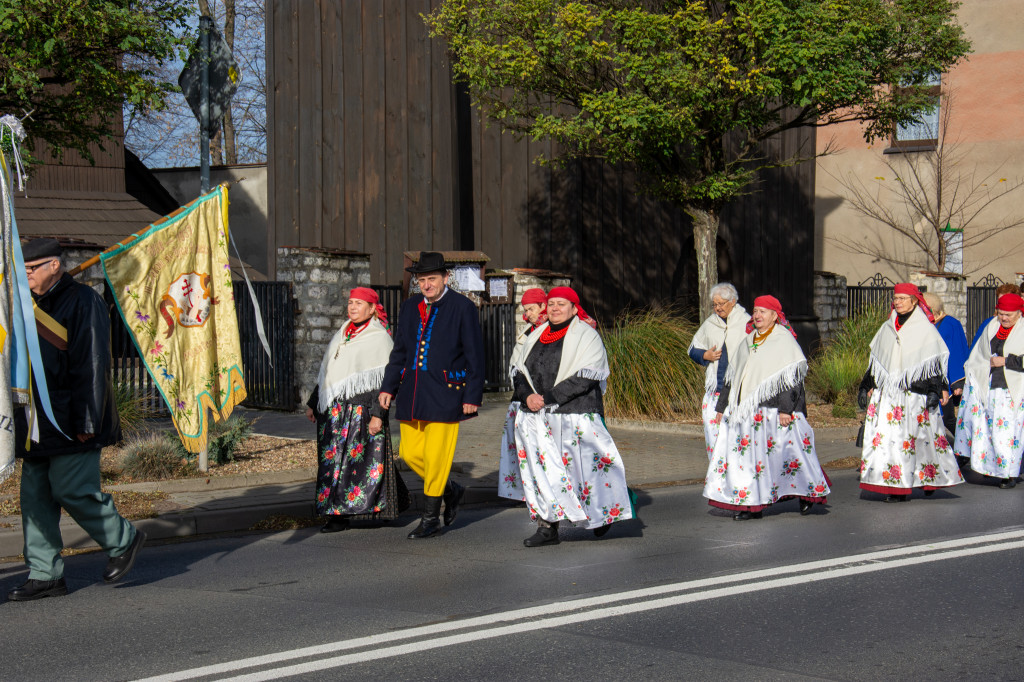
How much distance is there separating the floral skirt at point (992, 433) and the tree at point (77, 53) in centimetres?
867

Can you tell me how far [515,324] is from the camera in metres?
17.6

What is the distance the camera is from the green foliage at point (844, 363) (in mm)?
16844

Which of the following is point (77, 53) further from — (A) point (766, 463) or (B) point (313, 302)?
(A) point (766, 463)

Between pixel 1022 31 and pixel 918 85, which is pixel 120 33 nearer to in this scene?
pixel 918 85

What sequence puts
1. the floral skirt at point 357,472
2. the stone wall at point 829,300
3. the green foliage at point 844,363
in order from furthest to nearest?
the stone wall at point 829,300
the green foliage at point 844,363
the floral skirt at point 357,472

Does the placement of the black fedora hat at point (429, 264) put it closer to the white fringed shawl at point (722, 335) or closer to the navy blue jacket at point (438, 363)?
the navy blue jacket at point (438, 363)

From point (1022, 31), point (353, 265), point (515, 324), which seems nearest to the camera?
point (353, 265)

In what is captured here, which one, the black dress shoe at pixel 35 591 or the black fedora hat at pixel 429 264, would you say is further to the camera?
the black fedora hat at pixel 429 264

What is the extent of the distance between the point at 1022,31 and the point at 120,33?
65.4ft

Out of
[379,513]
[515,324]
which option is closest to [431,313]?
[379,513]

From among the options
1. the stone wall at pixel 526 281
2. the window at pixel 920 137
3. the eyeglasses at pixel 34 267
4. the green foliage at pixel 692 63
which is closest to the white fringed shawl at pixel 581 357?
the eyeglasses at pixel 34 267

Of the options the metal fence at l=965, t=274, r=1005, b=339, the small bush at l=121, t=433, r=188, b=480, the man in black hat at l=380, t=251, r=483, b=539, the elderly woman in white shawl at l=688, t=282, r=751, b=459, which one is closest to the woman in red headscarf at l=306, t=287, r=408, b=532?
the man in black hat at l=380, t=251, r=483, b=539

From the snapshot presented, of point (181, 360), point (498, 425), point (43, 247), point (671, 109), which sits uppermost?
point (671, 109)

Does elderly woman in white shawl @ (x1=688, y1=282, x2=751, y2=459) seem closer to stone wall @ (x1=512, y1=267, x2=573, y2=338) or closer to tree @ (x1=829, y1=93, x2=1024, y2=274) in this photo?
stone wall @ (x1=512, y1=267, x2=573, y2=338)
